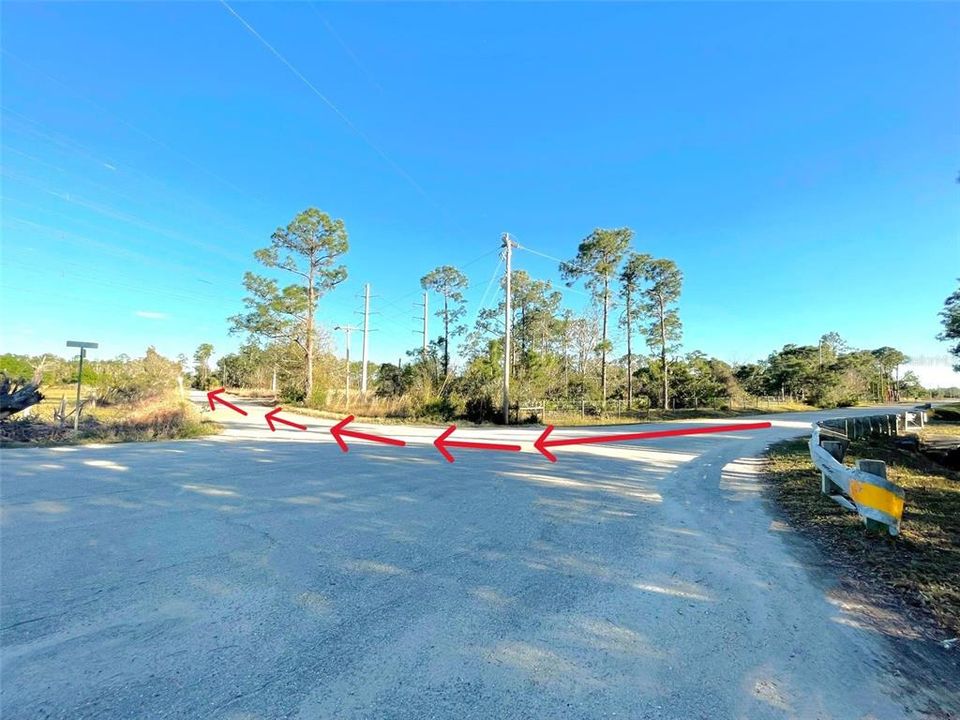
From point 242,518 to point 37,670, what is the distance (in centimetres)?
245

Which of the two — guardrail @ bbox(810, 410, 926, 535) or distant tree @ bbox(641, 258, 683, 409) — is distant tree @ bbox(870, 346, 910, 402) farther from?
guardrail @ bbox(810, 410, 926, 535)

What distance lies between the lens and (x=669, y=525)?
15.0ft

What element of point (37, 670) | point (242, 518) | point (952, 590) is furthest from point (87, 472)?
point (952, 590)

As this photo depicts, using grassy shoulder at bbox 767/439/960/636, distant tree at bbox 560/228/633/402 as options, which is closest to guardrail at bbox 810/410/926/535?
grassy shoulder at bbox 767/439/960/636

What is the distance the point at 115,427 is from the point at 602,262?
2573cm

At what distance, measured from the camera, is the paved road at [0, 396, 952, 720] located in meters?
1.98

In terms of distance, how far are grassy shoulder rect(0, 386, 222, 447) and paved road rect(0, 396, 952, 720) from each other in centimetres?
674

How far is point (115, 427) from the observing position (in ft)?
40.8

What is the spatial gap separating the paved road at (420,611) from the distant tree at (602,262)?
2386 cm

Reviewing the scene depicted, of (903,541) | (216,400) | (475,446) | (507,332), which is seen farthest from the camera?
(216,400)

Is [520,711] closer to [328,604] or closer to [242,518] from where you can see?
[328,604]

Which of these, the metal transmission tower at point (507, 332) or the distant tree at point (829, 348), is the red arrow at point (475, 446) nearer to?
the metal transmission tower at point (507, 332)

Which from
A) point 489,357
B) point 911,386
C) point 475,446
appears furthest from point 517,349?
point 911,386

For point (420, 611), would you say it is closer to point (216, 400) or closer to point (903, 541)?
point (903, 541)
